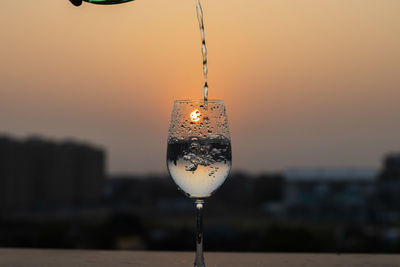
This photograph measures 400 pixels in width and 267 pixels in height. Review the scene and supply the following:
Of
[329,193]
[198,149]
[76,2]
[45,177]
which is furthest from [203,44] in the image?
[45,177]

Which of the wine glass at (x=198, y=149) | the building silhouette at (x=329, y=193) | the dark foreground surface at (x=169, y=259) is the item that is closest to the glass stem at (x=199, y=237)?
the wine glass at (x=198, y=149)

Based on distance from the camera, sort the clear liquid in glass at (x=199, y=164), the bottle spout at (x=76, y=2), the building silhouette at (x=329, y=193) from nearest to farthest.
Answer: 1. the clear liquid in glass at (x=199, y=164)
2. the bottle spout at (x=76, y=2)
3. the building silhouette at (x=329, y=193)

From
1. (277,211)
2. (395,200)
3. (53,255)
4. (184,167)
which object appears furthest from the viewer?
(277,211)

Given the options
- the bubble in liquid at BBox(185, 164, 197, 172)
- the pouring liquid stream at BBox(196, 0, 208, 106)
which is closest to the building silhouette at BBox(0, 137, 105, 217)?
the pouring liquid stream at BBox(196, 0, 208, 106)

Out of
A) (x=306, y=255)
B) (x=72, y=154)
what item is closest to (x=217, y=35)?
(x=306, y=255)

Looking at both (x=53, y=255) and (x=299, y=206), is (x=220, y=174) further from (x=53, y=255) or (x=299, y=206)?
(x=299, y=206)

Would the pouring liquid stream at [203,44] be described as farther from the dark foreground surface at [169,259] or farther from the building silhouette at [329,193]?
the building silhouette at [329,193]
